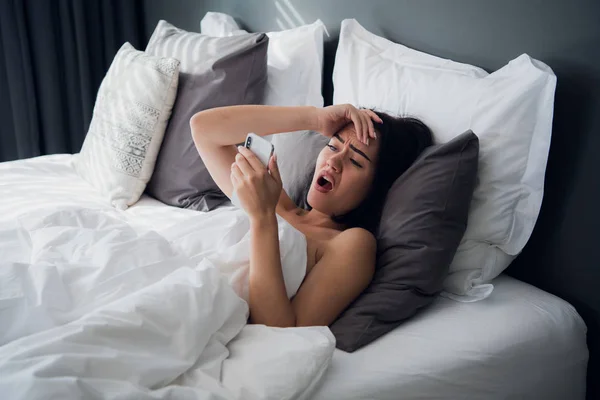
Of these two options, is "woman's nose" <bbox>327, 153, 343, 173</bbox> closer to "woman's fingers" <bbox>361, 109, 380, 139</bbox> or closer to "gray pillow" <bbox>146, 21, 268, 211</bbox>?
"woman's fingers" <bbox>361, 109, 380, 139</bbox>

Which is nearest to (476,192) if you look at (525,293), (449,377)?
(525,293)

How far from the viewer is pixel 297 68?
1.74 meters

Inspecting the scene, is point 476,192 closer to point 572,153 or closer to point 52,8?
point 572,153

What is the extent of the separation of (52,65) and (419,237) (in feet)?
7.06

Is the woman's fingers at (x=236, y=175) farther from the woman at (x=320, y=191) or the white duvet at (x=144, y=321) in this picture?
the white duvet at (x=144, y=321)

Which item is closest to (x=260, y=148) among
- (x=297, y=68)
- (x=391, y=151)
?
(x=391, y=151)

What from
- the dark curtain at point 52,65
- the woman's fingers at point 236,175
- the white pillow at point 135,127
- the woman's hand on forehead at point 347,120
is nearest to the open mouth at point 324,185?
the woman's hand on forehead at point 347,120

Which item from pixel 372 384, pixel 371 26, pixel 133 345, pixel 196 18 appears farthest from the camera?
pixel 196 18

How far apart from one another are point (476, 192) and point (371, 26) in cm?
68

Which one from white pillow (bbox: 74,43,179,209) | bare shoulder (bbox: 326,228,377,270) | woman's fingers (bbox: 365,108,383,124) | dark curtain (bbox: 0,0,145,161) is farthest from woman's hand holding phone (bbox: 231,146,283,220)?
dark curtain (bbox: 0,0,145,161)

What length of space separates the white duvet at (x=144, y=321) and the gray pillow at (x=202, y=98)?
503 millimetres

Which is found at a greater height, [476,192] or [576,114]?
[576,114]

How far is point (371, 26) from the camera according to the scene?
1.65m

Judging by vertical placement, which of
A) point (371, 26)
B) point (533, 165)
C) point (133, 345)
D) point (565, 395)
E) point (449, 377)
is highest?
point (371, 26)
